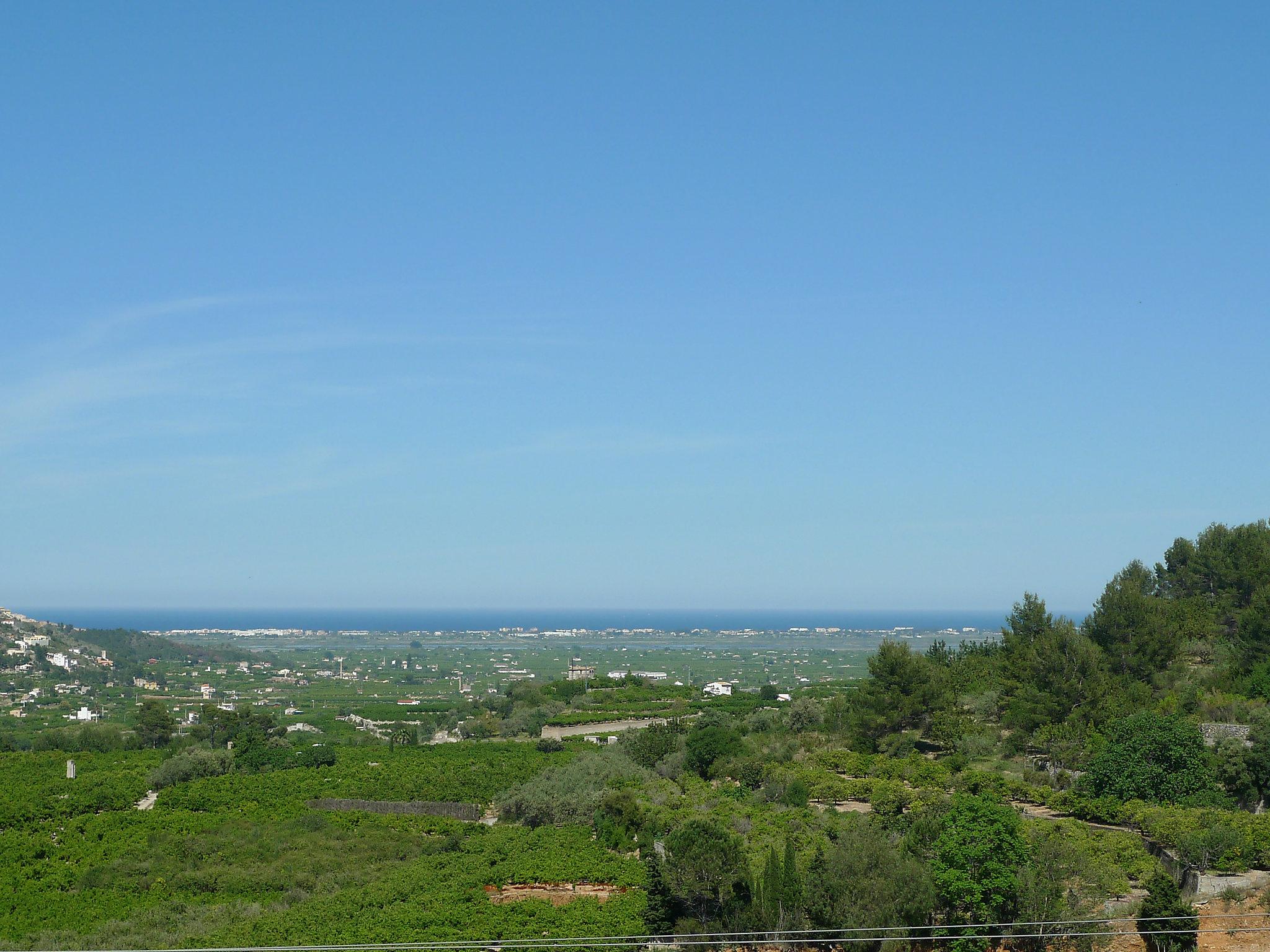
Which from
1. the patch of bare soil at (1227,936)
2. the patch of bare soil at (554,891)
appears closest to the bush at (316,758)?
the patch of bare soil at (554,891)

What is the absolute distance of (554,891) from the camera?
24906 mm

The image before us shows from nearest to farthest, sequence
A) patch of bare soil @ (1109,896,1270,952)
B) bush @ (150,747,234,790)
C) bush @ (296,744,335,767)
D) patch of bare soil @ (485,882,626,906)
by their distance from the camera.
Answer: patch of bare soil @ (1109,896,1270,952) < patch of bare soil @ (485,882,626,906) < bush @ (150,747,234,790) < bush @ (296,744,335,767)

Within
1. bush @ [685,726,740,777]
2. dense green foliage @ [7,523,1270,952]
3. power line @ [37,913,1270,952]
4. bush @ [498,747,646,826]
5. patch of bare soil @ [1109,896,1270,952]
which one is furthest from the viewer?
bush @ [685,726,740,777]

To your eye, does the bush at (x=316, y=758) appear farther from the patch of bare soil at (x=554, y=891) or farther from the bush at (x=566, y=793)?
the patch of bare soil at (x=554, y=891)

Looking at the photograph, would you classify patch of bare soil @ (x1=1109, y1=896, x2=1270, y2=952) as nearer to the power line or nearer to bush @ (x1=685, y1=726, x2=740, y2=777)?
the power line

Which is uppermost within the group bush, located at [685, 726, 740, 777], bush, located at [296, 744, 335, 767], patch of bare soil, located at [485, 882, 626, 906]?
bush, located at [685, 726, 740, 777]

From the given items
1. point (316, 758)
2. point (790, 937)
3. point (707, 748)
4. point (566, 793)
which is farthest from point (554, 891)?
point (316, 758)

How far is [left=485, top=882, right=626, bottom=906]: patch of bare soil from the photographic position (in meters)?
24.0

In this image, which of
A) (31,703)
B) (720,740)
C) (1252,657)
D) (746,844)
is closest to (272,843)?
(746,844)

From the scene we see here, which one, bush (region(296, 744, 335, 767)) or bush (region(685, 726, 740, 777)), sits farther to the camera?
A: bush (region(296, 744, 335, 767))

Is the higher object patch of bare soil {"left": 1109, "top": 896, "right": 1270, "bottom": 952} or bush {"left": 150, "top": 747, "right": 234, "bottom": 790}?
patch of bare soil {"left": 1109, "top": 896, "right": 1270, "bottom": 952}

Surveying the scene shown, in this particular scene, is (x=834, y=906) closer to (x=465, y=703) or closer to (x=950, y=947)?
(x=950, y=947)

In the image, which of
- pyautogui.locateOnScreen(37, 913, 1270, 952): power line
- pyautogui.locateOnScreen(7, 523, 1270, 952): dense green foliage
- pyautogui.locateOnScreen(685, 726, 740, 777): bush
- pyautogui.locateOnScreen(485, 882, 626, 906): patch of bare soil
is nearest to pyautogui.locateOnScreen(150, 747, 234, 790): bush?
pyautogui.locateOnScreen(7, 523, 1270, 952): dense green foliage

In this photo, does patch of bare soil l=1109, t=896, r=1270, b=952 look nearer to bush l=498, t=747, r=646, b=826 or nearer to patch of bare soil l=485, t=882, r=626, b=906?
patch of bare soil l=485, t=882, r=626, b=906
